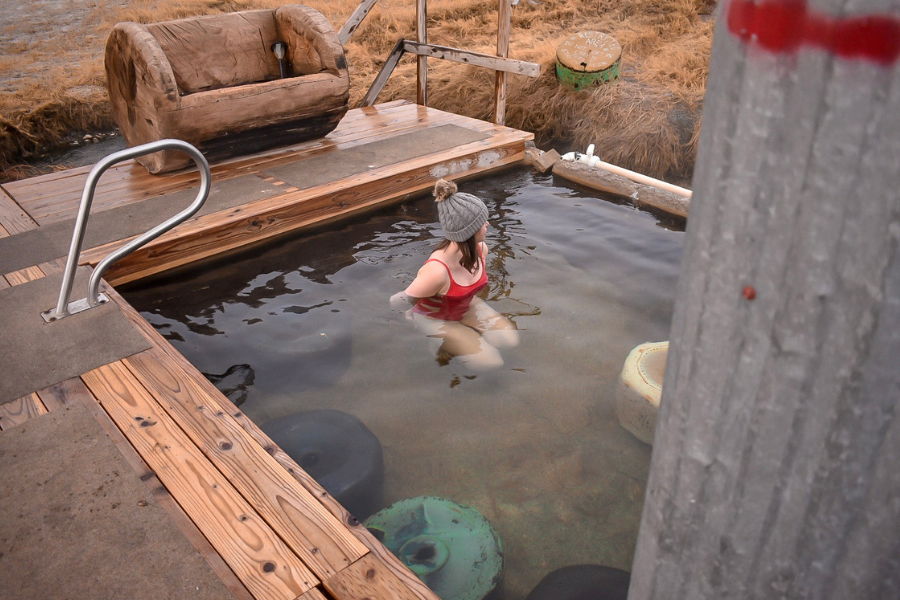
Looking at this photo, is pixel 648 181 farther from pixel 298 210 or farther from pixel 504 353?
pixel 298 210

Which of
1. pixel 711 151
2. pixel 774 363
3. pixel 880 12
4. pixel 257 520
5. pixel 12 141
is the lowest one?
pixel 12 141

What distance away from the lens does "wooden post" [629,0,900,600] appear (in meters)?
0.43

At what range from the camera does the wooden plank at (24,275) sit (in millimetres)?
4032

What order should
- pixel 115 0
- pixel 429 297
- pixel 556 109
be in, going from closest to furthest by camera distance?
1. pixel 429 297
2. pixel 556 109
3. pixel 115 0

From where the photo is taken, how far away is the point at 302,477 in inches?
97.3

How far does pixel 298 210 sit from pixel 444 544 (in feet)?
11.4

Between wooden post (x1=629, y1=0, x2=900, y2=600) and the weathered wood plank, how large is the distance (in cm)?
180

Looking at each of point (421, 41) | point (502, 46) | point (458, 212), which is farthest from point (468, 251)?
point (421, 41)

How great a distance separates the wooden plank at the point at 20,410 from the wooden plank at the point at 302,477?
1.94ft

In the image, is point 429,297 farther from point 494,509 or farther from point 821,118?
point 821,118

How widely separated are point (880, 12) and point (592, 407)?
332 centimetres

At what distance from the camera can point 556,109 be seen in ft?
30.4

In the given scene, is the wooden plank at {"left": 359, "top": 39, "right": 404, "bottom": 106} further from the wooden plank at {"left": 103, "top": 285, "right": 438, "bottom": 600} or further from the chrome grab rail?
the wooden plank at {"left": 103, "top": 285, "right": 438, "bottom": 600}

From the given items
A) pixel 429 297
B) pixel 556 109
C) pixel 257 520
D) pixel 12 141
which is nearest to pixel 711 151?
pixel 257 520
